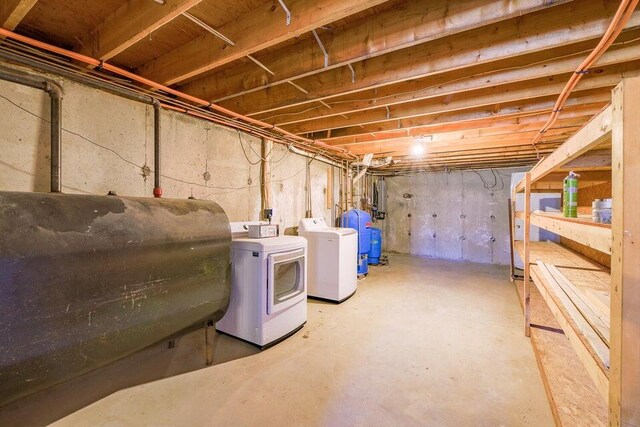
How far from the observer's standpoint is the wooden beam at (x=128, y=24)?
55.7 inches

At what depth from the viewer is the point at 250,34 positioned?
1656 mm

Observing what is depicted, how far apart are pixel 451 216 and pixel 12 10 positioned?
7.16 m

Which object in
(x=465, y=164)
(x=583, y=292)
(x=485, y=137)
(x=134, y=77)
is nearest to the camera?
(x=583, y=292)

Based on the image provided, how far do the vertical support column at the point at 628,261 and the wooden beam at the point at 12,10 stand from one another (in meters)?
2.45

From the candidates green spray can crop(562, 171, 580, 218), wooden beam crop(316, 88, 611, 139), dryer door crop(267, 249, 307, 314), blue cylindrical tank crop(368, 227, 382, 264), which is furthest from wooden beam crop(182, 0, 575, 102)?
blue cylindrical tank crop(368, 227, 382, 264)

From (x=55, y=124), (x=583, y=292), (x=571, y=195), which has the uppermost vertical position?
(x=55, y=124)

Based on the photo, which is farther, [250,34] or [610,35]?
[250,34]

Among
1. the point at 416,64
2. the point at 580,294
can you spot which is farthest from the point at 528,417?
the point at 416,64

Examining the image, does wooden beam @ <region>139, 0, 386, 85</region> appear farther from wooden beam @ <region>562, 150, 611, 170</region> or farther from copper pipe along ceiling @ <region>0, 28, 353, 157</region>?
wooden beam @ <region>562, 150, 611, 170</region>

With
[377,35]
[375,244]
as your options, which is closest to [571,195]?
[377,35]

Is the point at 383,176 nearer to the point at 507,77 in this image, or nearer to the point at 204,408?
the point at 507,77

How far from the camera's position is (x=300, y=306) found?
278cm

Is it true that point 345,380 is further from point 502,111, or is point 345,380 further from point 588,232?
point 502,111

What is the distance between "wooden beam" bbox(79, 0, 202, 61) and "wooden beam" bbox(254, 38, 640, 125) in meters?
1.56
